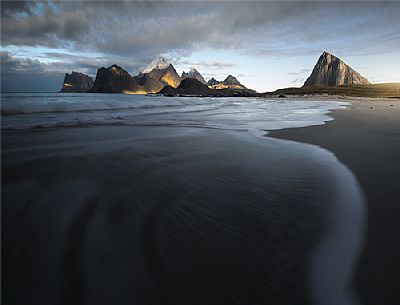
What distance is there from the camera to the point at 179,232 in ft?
6.49

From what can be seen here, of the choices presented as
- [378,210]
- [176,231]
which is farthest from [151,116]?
[378,210]

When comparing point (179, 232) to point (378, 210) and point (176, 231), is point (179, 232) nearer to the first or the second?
point (176, 231)

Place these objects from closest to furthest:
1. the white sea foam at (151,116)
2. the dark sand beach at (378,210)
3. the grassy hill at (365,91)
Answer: the dark sand beach at (378,210) < the white sea foam at (151,116) < the grassy hill at (365,91)

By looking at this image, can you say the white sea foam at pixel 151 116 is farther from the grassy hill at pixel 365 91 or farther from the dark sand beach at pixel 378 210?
the grassy hill at pixel 365 91

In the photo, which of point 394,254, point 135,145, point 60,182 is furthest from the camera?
point 135,145

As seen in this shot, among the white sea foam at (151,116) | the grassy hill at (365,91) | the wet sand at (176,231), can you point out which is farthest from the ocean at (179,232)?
the grassy hill at (365,91)

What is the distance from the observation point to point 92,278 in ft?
4.74

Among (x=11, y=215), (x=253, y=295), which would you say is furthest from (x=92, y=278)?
(x=11, y=215)

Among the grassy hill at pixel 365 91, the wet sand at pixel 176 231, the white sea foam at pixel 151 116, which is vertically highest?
the grassy hill at pixel 365 91

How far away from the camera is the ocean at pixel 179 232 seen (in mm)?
1389

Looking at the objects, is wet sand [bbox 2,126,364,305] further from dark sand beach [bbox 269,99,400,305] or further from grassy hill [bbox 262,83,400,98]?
grassy hill [bbox 262,83,400,98]

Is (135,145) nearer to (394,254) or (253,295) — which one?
(253,295)

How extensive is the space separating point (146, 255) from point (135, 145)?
3888 mm

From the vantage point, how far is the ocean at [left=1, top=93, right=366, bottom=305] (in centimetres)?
139
